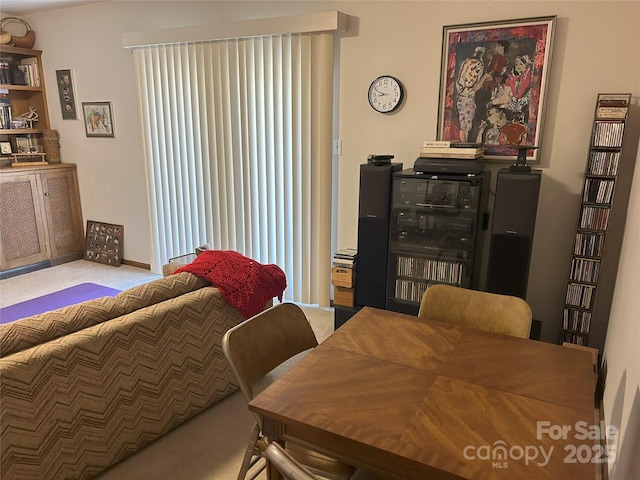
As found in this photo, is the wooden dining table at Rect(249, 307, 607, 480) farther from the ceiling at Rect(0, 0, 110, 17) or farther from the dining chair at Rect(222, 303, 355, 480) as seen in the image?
the ceiling at Rect(0, 0, 110, 17)

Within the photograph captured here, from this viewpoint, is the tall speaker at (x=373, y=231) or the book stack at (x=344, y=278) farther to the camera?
the book stack at (x=344, y=278)

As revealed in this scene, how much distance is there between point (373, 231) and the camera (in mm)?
3113

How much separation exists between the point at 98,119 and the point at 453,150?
3.75m

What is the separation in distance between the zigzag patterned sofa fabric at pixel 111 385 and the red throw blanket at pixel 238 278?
56 millimetres

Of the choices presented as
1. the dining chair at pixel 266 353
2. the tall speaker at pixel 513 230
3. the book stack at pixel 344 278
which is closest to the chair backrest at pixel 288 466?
the dining chair at pixel 266 353

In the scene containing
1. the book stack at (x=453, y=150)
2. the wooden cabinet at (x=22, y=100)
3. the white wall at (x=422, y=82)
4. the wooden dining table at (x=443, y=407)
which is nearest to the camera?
the wooden dining table at (x=443, y=407)

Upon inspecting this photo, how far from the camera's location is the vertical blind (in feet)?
11.8

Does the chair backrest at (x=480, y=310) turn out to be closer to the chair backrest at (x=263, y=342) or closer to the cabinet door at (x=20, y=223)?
the chair backrest at (x=263, y=342)

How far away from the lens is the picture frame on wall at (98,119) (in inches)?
184

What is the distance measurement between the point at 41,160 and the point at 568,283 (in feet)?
17.4

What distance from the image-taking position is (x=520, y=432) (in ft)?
3.78

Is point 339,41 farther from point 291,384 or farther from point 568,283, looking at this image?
point 291,384

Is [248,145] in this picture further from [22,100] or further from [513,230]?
[22,100]

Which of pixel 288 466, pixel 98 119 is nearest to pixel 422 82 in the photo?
pixel 288 466
